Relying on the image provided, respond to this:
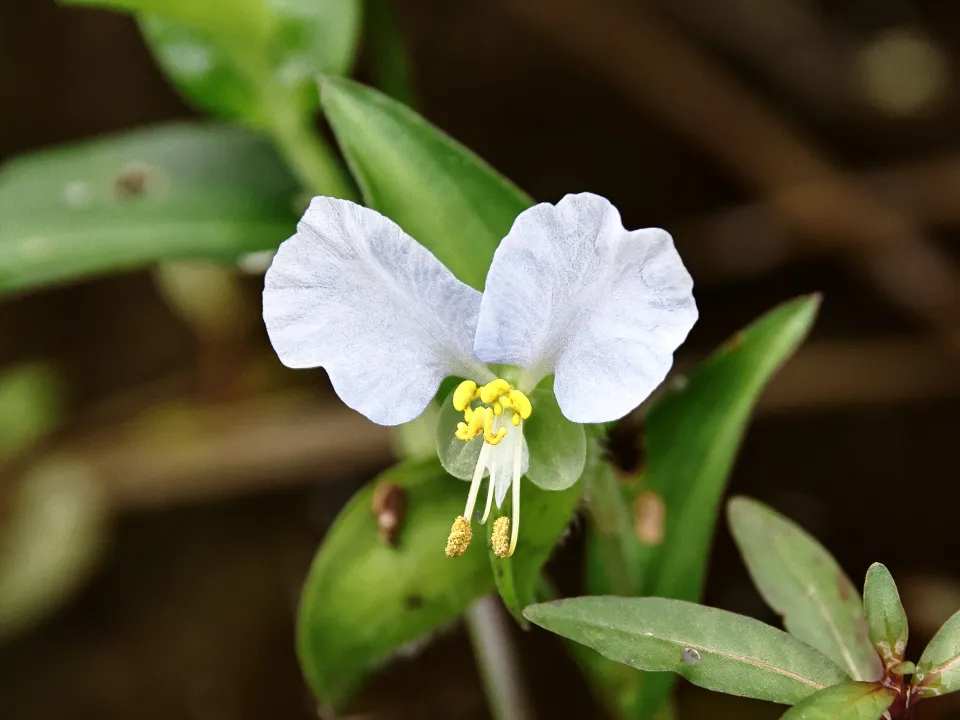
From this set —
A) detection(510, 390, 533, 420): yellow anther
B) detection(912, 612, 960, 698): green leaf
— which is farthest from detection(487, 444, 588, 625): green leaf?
detection(912, 612, 960, 698): green leaf

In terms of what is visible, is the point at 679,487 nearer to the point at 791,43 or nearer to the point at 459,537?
the point at 459,537

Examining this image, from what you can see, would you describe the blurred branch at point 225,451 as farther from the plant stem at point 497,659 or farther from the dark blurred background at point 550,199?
the plant stem at point 497,659

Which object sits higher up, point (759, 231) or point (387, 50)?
point (387, 50)

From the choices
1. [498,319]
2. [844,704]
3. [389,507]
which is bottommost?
[389,507]

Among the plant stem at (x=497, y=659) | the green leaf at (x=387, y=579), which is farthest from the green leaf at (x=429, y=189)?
the plant stem at (x=497, y=659)

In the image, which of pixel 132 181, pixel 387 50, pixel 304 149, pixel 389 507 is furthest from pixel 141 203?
pixel 389 507
